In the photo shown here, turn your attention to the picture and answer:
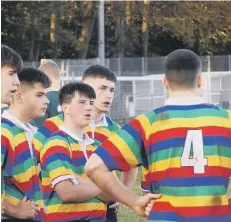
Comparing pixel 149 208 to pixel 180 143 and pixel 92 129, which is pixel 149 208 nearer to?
pixel 180 143

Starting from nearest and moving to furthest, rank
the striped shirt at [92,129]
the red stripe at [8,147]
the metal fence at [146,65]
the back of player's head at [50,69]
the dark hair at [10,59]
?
the dark hair at [10,59] < the red stripe at [8,147] < the striped shirt at [92,129] < the back of player's head at [50,69] < the metal fence at [146,65]

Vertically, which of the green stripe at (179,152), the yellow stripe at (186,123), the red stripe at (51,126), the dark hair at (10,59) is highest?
the dark hair at (10,59)

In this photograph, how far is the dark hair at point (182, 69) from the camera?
173 inches

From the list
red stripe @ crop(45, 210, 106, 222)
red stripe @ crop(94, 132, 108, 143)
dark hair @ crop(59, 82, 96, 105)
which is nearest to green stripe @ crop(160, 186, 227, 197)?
red stripe @ crop(45, 210, 106, 222)

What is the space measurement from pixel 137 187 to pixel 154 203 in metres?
8.66

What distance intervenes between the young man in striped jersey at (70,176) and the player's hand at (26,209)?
0.85 feet

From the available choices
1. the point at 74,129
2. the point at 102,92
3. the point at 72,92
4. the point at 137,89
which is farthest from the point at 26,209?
the point at 137,89

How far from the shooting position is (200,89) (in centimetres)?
452

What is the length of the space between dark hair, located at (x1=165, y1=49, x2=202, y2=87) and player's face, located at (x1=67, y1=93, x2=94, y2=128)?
4.34ft

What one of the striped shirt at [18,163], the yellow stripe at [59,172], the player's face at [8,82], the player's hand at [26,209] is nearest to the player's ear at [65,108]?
the striped shirt at [18,163]

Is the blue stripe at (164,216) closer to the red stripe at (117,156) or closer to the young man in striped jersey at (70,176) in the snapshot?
the red stripe at (117,156)

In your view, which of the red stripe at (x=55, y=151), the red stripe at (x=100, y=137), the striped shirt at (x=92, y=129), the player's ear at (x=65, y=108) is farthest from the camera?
the red stripe at (x=100, y=137)

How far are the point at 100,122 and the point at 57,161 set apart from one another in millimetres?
1224

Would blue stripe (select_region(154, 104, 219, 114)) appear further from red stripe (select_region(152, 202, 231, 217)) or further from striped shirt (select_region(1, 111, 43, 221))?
striped shirt (select_region(1, 111, 43, 221))
